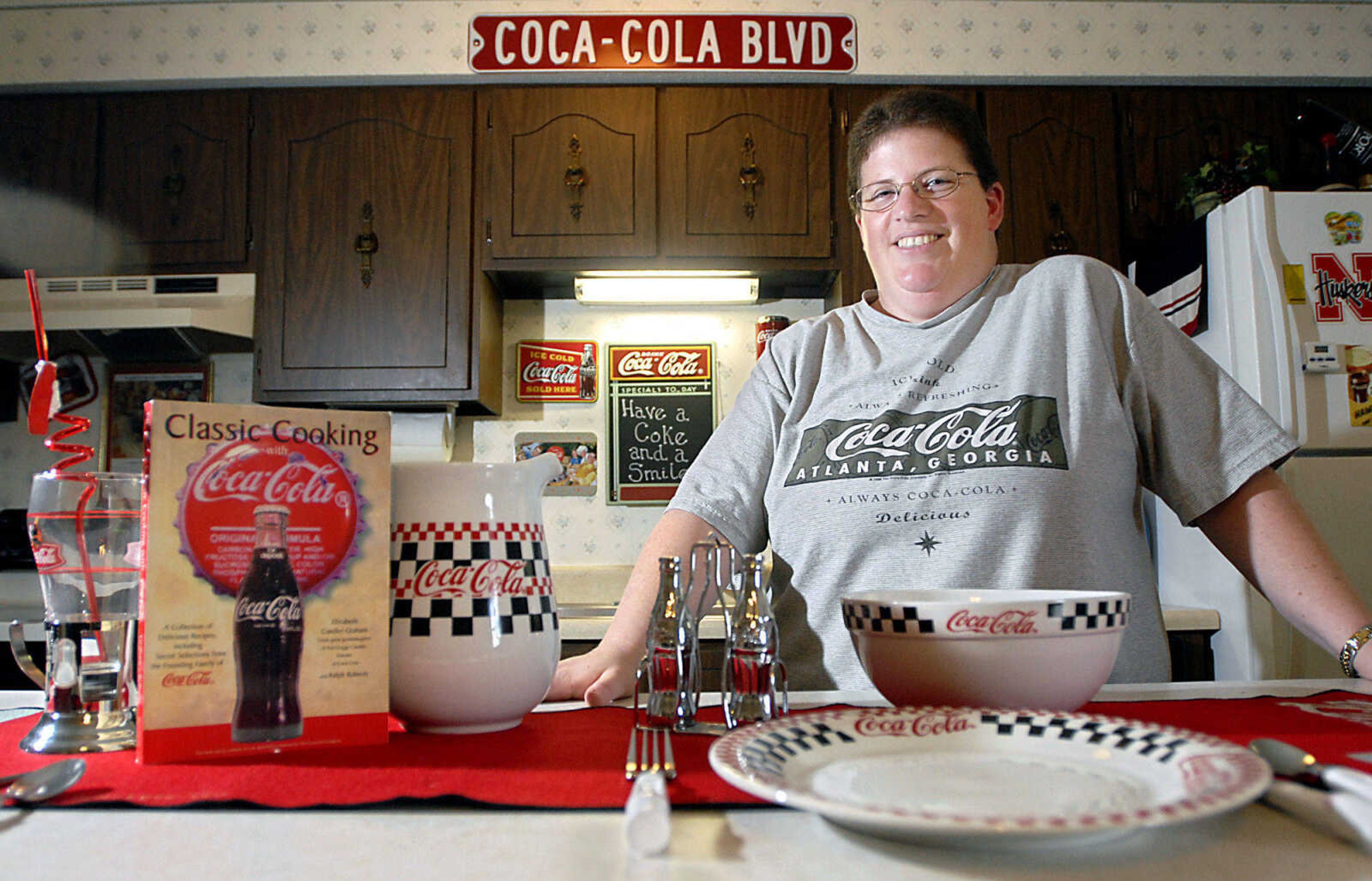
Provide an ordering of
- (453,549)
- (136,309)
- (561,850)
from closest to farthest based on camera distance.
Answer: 1. (561,850)
2. (453,549)
3. (136,309)

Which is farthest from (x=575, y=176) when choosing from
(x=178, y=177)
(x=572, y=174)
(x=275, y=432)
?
(x=275, y=432)

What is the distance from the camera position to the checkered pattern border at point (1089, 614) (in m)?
0.54

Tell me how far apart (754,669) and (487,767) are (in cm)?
19

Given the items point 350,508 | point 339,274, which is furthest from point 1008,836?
point 339,274

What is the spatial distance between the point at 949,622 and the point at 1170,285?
193cm

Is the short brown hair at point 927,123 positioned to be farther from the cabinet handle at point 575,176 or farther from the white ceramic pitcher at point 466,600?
the cabinet handle at point 575,176

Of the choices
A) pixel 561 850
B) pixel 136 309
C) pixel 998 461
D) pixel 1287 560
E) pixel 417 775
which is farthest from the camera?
pixel 136 309

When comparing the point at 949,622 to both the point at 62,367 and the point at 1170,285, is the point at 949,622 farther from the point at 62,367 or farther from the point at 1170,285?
the point at 62,367

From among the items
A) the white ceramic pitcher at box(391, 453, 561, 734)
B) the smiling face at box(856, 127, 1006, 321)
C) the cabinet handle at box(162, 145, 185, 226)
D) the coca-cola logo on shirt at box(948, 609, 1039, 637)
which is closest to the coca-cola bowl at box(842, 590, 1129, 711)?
the coca-cola logo on shirt at box(948, 609, 1039, 637)

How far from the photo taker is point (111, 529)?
0.60 m

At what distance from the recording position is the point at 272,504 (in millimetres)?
547

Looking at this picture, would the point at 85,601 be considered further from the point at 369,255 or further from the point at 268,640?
the point at 369,255

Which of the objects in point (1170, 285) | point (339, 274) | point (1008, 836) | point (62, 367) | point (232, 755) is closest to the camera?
point (1008, 836)

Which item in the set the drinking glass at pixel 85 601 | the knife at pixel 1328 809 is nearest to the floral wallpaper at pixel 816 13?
the drinking glass at pixel 85 601
